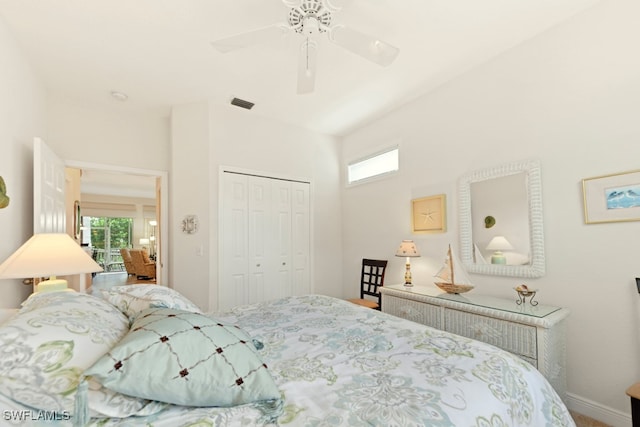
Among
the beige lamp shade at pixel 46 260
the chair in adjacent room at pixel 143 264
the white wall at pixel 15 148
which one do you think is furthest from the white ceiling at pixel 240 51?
the chair in adjacent room at pixel 143 264

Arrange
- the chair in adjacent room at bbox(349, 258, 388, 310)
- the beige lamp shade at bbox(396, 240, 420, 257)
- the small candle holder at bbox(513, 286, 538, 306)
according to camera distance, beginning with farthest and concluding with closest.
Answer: the chair in adjacent room at bbox(349, 258, 388, 310) < the beige lamp shade at bbox(396, 240, 420, 257) < the small candle holder at bbox(513, 286, 538, 306)

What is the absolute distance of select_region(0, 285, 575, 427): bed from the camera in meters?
0.79

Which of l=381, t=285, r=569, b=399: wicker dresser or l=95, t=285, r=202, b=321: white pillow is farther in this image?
l=381, t=285, r=569, b=399: wicker dresser

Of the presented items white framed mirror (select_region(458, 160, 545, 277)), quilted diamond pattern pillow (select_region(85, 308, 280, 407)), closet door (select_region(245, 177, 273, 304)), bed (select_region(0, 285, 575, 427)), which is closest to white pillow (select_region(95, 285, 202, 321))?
bed (select_region(0, 285, 575, 427))

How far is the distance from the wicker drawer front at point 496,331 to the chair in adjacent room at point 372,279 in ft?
4.39

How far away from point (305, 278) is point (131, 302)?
3.01 metres

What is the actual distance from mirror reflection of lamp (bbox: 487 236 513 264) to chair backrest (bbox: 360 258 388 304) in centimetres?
132

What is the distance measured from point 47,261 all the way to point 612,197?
11.8ft

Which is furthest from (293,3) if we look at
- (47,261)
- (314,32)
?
(47,261)

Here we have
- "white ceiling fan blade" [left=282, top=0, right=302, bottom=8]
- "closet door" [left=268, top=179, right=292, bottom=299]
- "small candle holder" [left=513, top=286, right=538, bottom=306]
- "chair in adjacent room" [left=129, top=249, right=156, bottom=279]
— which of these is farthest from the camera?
"chair in adjacent room" [left=129, top=249, right=156, bottom=279]

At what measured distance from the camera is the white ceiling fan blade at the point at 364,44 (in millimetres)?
1824

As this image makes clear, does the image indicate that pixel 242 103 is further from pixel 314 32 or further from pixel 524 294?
pixel 524 294

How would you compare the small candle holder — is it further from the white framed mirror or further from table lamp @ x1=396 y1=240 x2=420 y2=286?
table lamp @ x1=396 y1=240 x2=420 y2=286

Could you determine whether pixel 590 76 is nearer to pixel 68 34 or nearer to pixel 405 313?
pixel 405 313
